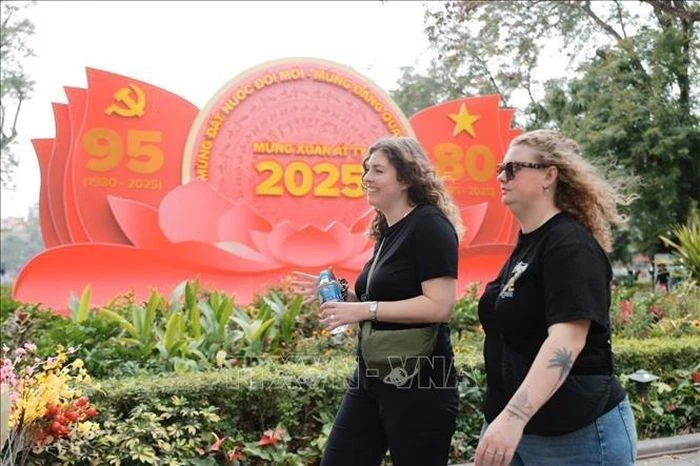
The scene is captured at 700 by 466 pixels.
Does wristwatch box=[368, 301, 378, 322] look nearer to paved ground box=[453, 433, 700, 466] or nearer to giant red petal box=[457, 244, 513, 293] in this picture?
paved ground box=[453, 433, 700, 466]

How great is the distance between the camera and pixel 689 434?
4422 millimetres

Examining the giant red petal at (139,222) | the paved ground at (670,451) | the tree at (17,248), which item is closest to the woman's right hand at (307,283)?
the paved ground at (670,451)

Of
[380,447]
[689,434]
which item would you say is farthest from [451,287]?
[689,434]

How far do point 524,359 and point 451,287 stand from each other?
1.43ft

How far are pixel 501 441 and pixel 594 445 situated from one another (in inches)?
11.6

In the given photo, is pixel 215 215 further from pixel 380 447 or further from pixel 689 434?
pixel 380 447

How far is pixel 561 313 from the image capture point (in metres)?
1.67

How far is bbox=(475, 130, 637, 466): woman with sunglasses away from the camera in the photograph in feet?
5.45

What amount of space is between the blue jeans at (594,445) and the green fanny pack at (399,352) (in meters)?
0.48

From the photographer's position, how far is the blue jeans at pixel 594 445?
5.76 ft

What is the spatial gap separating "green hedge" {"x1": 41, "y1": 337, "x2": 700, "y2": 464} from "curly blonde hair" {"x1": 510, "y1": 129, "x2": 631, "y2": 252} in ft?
6.86

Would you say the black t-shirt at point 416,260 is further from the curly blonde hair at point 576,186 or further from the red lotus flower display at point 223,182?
the red lotus flower display at point 223,182

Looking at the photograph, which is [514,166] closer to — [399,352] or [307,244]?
[399,352]

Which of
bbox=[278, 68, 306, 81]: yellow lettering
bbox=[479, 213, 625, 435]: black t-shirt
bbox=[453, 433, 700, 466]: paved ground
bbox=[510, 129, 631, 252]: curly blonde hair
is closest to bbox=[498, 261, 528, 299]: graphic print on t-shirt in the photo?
bbox=[479, 213, 625, 435]: black t-shirt
